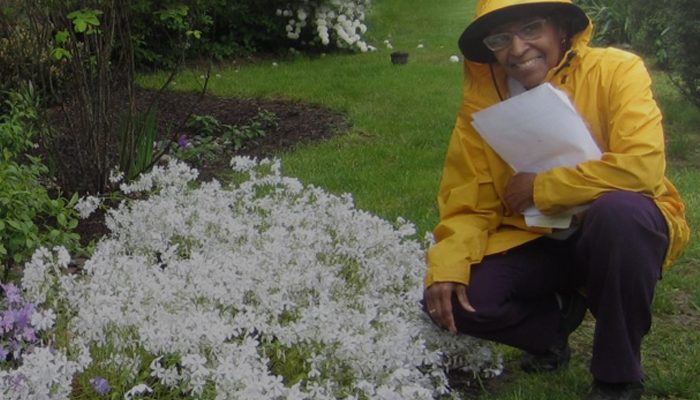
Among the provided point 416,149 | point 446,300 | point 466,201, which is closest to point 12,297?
point 446,300

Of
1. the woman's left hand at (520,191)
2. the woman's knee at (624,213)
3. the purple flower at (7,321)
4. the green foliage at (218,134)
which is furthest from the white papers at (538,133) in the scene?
the green foliage at (218,134)

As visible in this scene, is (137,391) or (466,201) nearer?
(137,391)

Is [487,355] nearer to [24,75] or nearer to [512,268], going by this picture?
[512,268]

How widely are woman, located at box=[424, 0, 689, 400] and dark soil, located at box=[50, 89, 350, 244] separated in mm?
2312

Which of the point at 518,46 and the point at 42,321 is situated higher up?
the point at 518,46

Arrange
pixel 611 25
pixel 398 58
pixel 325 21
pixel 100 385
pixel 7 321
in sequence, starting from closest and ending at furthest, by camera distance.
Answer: pixel 100 385, pixel 7 321, pixel 398 58, pixel 325 21, pixel 611 25

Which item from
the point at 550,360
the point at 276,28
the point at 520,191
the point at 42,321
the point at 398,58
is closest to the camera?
the point at 42,321

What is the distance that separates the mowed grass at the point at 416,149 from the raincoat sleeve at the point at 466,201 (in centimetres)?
53

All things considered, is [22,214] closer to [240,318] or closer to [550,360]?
[240,318]

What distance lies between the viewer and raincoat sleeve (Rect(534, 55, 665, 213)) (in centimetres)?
299

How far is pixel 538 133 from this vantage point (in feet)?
10.5

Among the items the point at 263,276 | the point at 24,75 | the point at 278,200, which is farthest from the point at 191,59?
the point at 263,276

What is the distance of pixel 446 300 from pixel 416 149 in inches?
149

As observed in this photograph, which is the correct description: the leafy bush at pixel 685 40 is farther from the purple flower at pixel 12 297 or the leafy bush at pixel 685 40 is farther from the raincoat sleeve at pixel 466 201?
the purple flower at pixel 12 297
